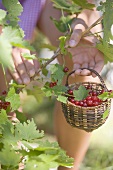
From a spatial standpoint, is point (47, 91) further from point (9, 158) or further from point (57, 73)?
point (9, 158)

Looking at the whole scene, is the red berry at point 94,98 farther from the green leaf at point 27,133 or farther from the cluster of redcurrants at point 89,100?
the green leaf at point 27,133

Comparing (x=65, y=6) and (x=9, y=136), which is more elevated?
(x=65, y=6)

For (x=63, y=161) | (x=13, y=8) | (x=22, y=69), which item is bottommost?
(x=63, y=161)

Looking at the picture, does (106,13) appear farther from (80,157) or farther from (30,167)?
(80,157)

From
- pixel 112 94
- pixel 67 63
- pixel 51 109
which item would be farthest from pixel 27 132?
pixel 51 109

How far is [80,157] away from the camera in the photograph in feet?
5.40

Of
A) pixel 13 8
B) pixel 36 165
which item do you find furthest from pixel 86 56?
pixel 36 165

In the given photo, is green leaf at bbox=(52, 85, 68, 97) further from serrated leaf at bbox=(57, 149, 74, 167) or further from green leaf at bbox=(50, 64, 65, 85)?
serrated leaf at bbox=(57, 149, 74, 167)

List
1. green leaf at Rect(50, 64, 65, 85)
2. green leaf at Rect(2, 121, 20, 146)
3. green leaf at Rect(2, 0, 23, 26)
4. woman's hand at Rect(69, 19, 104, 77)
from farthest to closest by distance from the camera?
woman's hand at Rect(69, 19, 104, 77) → green leaf at Rect(50, 64, 65, 85) → green leaf at Rect(2, 0, 23, 26) → green leaf at Rect(2, 121, 20, 146)

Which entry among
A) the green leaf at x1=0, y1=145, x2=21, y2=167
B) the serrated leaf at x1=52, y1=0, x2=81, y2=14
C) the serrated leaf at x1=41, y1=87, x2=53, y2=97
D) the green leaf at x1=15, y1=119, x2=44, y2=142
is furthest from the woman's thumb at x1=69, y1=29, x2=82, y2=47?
the green leaf at x1=0, y1=145, x2=21, y2=167

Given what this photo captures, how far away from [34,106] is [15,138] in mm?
1517

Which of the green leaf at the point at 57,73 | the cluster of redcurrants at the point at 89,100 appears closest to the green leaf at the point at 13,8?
the green leaf at the point at 57,73

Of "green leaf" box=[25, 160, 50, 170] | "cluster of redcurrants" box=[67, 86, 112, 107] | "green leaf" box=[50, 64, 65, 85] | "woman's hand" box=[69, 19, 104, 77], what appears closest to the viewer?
"green leaf" box=[25, 160, 50, 170]

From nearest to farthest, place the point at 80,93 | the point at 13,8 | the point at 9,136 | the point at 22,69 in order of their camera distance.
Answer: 1. the point at 9,136
2. the point at 13,8
3. the point at 80,93
4. the point at 22,69
